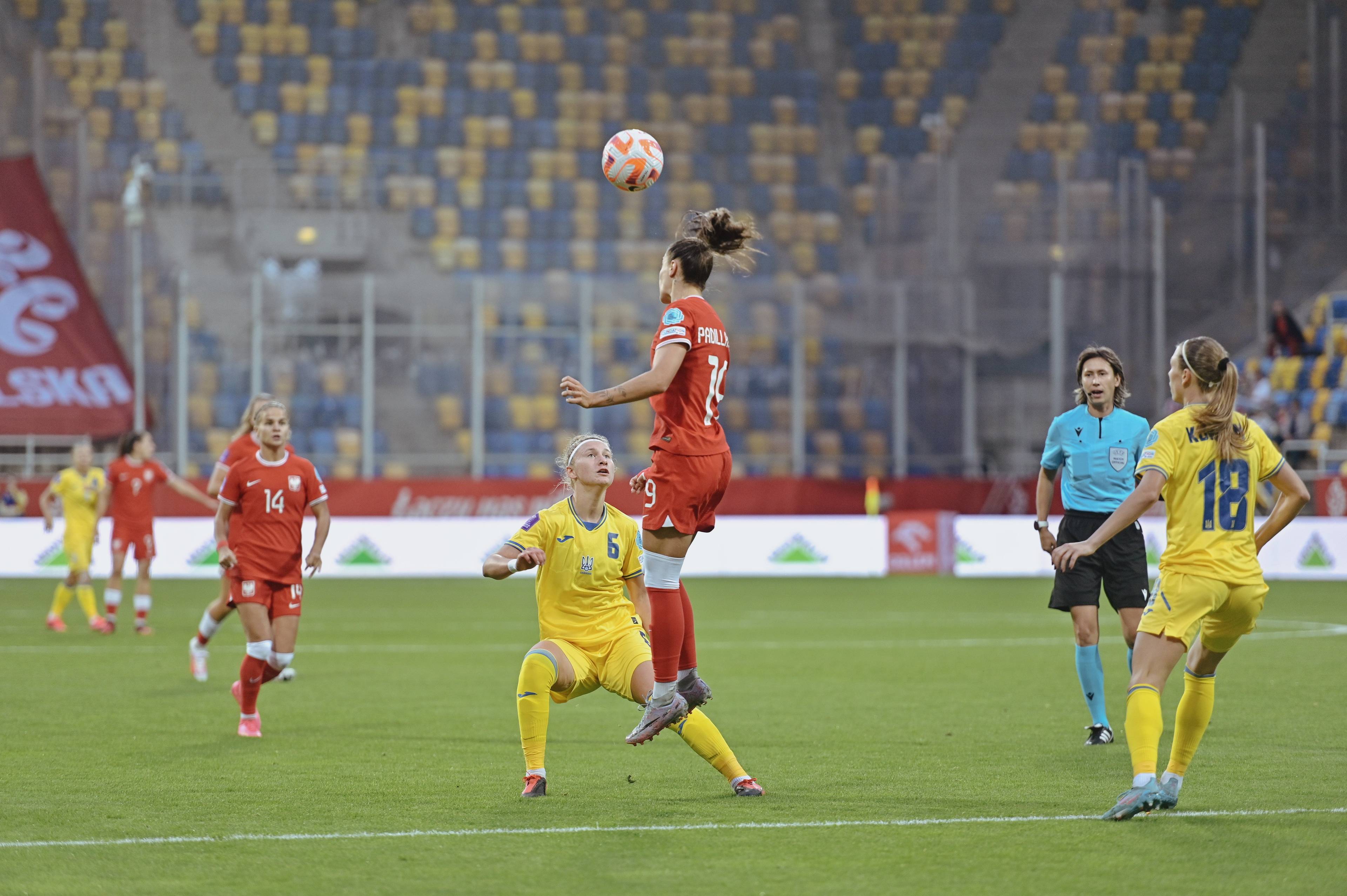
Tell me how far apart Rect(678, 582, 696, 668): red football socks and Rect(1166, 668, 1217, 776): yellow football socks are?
6.53 ft

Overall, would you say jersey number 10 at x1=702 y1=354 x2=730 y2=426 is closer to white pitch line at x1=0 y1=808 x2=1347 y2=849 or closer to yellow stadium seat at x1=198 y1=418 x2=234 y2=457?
white pitch line at x1=0 y1=808 x2=1347 y2=849

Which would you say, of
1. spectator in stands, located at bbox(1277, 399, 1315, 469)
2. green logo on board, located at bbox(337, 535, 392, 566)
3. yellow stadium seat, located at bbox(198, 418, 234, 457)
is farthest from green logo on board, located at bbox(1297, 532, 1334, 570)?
yellow stadium seat, located at bbox(198, 418, 234, 457)

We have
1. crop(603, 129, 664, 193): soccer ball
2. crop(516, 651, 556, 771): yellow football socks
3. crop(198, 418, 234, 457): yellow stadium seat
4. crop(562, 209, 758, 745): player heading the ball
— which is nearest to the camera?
crop(562, 209, 758, 745): player heading the ball

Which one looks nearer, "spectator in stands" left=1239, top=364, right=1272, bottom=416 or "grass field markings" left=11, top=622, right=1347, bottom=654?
"grass field markings" left=11, top=622, right=1347, bottom=654

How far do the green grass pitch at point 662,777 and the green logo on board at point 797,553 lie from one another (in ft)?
34.3

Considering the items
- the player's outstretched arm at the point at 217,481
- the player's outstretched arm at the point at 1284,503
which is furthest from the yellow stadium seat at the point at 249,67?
the player's outstretched arm at the point at 1284,503

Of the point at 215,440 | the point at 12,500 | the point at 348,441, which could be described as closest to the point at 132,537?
the point at 12,500

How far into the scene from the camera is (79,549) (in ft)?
57.0

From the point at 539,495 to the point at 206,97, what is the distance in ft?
42.5

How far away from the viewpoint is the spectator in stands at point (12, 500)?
25922 mm

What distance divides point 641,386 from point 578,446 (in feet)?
3.09

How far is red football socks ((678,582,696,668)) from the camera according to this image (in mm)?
6949

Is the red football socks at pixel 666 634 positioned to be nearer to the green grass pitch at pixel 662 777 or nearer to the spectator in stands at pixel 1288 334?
the green grass pitch at pixel 662 777

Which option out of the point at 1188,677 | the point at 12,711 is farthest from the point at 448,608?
the point at 1188,677
